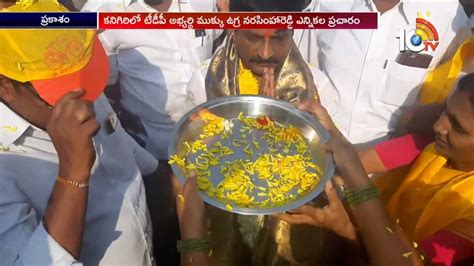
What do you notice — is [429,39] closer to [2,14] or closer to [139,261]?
[139,261]

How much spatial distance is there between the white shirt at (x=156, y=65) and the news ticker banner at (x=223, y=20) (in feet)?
0.06

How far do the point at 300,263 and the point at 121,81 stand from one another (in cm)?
73

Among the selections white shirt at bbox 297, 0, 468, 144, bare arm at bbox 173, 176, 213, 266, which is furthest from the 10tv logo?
bare arm at bbox 173, 176, 213, 266

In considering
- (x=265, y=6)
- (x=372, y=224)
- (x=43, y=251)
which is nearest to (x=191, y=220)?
(x=43, y=251)

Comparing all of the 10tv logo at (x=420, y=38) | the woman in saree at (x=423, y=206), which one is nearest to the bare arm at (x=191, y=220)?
the woman in saree at (x=423, y=206)

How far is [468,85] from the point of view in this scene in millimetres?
1618

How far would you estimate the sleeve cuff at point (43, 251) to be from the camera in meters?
1.45

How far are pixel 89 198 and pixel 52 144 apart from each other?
0.18 meters

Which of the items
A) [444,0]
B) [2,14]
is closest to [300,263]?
[444,0]

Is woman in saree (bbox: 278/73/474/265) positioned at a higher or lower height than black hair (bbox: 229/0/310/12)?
lower

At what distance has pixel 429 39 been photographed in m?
1.65

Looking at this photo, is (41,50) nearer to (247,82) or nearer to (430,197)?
(247,82)

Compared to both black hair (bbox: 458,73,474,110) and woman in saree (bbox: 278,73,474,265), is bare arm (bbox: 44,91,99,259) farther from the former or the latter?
black hair (bbox: 458,73,474,110)

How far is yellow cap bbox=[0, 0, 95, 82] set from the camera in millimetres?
1459
